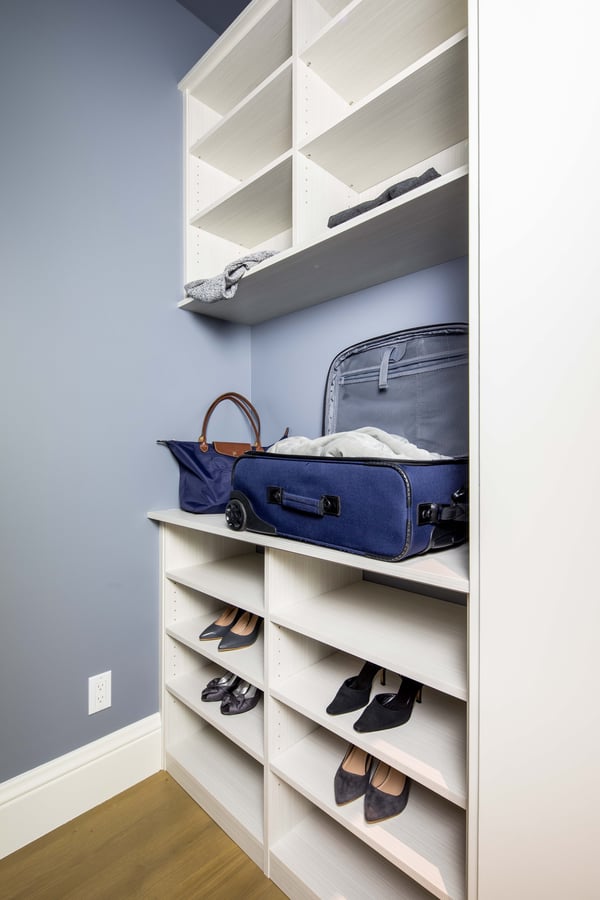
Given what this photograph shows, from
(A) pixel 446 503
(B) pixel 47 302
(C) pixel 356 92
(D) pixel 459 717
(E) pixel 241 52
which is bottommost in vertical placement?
(D) pixel 459 717

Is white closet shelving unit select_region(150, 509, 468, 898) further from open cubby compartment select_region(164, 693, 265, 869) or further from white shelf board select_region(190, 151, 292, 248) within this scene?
white shelf board select_region(190, 151, 292, 248)

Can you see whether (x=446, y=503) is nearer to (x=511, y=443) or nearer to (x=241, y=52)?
(x=511, y=443)

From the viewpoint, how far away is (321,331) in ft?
4.89

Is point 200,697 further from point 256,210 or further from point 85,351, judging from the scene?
point 256,210

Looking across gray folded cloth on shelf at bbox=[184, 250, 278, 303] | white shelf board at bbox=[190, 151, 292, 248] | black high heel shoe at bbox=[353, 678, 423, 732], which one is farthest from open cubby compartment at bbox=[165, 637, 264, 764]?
white shelf board at bbox=[190, 151, 292, 248]

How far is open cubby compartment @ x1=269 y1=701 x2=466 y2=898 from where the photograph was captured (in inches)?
30.3

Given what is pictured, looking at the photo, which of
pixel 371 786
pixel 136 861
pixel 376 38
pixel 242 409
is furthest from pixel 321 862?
pixel 376 38

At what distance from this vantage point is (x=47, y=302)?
1192 millimetres

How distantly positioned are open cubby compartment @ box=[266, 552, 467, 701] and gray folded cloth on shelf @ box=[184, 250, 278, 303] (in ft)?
2.68

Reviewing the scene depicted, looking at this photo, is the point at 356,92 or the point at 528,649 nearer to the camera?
the point at 528,649

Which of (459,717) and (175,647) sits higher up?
(459,717)

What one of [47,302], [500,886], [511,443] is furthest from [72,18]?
[500,886]

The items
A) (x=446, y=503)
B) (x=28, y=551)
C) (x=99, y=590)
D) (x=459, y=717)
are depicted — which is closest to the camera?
(x=446, y=503)

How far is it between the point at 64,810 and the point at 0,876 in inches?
6.8
